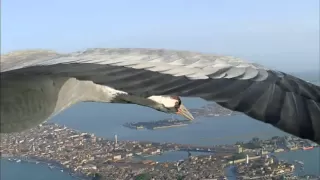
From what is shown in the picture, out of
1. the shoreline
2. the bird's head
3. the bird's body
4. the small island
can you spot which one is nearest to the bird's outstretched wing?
the bird's body

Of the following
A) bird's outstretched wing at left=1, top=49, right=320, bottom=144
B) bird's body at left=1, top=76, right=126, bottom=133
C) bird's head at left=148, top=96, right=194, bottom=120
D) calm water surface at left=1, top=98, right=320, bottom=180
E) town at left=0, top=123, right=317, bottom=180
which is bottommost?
calm water surface at left=1, top=98, right=320, bottom=180

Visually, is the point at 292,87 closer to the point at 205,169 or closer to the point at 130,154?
the point at 205,169

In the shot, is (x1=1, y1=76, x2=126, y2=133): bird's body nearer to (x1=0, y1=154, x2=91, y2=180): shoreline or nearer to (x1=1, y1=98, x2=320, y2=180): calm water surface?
(x1=0, y1=154, x2=91, y2=180): shoreline

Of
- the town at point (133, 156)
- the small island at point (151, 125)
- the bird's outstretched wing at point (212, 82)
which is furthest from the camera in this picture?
the small island at point (151, 125)

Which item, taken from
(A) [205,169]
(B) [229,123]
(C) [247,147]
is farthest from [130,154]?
(B) [229,123]

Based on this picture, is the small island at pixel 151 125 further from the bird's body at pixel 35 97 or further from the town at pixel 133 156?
the bird's body at pixel 35 97

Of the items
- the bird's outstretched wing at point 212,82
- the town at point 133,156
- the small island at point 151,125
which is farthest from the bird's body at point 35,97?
the small island at point 151,125
